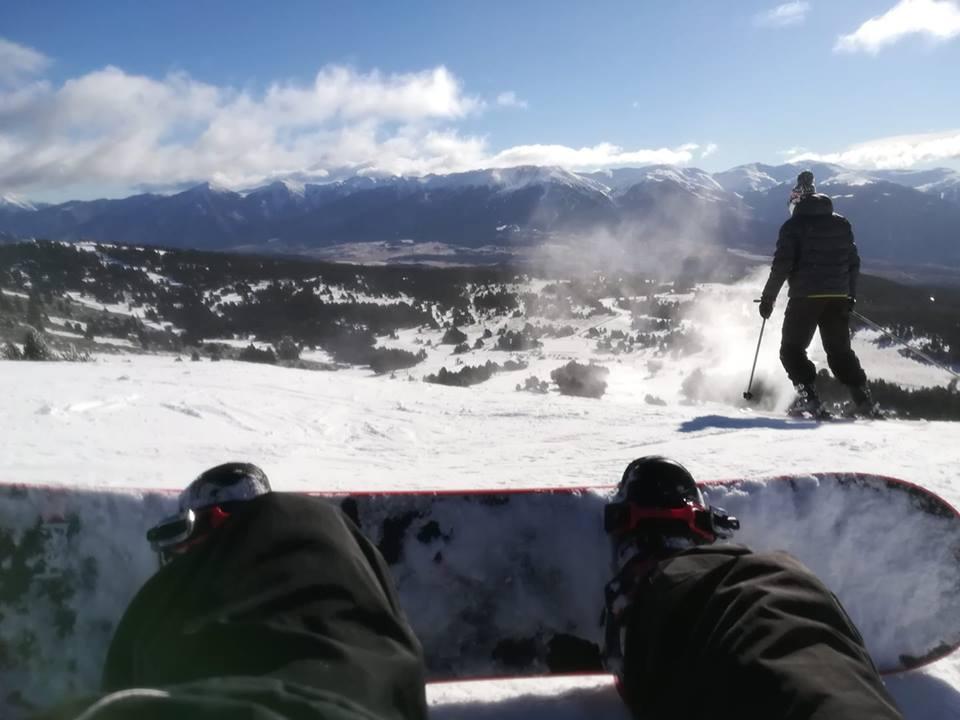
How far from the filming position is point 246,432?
4.95m

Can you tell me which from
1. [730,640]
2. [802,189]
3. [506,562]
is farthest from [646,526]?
[802,189]

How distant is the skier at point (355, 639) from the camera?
1.11 meters

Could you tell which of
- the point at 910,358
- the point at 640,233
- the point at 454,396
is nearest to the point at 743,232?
the point at 640,233

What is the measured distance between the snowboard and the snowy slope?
0.16 meters

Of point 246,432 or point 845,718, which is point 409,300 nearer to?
point 246,432

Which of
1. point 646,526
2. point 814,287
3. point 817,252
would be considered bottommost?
point 646,526

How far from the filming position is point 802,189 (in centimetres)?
607

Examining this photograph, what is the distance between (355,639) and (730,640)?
77 centimetres

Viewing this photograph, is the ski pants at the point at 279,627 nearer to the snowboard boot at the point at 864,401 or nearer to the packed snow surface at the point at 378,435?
the packed snow surface at the point at 378,435

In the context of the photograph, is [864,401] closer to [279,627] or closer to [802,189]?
[802,189]

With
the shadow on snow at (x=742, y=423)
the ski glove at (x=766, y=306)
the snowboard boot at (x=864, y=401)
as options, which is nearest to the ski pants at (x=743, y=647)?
the shadow on snow at (x=742, y=423)

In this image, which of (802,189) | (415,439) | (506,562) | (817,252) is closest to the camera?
(506,562)

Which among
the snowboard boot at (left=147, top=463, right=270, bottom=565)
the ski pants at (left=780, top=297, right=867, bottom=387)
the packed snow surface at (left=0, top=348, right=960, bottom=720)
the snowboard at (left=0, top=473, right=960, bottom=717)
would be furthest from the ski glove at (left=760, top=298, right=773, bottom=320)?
the snowboard boot at (left=147, top=463, right=270, bottom=565)

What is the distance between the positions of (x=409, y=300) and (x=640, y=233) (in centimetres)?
9518
